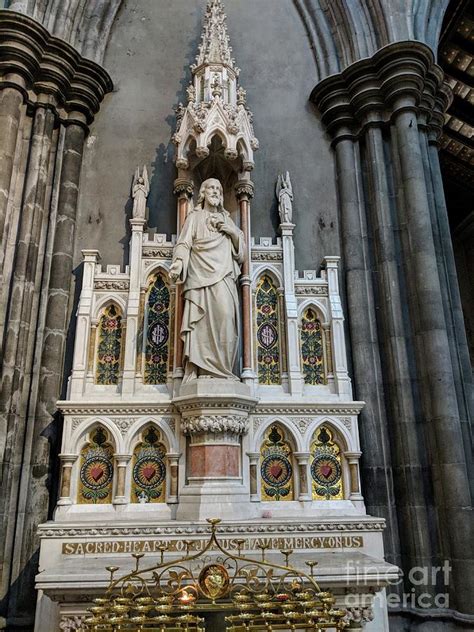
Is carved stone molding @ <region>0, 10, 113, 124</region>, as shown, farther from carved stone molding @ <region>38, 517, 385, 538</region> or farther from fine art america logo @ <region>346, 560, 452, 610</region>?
fine art america logo @ <region>346, 560, 452, 610</region>

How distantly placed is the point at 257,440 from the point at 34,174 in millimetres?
4235

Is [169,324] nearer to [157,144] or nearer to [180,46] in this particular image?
[157,144]

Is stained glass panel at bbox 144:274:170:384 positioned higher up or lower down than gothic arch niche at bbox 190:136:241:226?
lower down

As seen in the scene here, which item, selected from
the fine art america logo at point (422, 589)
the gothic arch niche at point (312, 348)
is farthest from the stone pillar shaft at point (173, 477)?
the fine art america logo at point (422, 589)

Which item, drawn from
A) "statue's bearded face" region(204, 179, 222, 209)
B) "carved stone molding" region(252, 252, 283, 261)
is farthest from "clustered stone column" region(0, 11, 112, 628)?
"carved stone molding" region(252, 252, 283, 261)

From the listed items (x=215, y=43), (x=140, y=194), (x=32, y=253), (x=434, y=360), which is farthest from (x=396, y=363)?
(x=215, y=43)

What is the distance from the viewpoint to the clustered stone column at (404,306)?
19.2 ft

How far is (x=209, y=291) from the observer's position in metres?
6.01

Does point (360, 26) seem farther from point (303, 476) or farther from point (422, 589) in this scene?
point (422, 589)

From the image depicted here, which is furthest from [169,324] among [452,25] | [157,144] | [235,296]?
[452,25]

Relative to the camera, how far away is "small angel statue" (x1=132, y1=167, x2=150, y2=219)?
6984 mm

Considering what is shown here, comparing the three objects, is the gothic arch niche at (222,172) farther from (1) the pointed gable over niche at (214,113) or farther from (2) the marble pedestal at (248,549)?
(2) the marble pedestal at (248,549)

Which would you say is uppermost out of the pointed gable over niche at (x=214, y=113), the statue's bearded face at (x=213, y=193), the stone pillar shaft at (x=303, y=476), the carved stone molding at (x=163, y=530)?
the pointed gable over niche at (x=214, y=113)

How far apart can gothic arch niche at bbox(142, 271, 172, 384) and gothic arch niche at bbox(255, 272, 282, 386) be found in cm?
110
